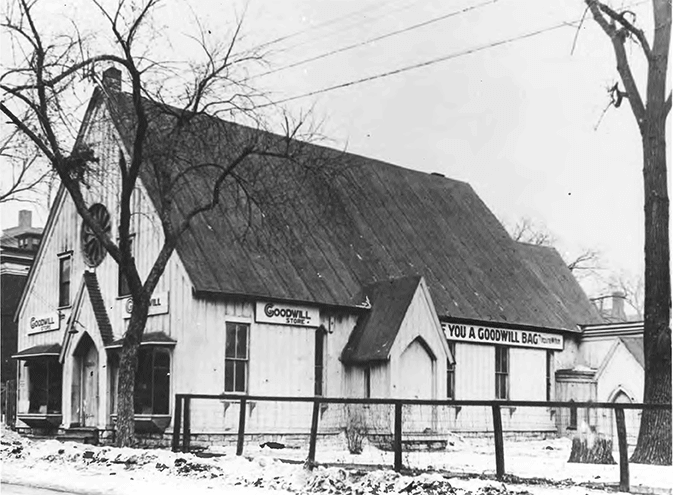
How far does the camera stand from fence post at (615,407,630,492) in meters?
13.7

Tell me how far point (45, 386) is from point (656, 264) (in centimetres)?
1967

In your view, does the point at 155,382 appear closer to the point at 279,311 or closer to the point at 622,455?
the point at 279,311

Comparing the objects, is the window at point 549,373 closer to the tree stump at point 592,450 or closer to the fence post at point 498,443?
the tree stump at point 592,450

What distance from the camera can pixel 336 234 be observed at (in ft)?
A: 105

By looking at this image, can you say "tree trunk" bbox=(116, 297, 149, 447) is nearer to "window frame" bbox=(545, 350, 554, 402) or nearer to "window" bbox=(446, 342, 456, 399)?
"window" bbox=(446, 342, 456, 399)

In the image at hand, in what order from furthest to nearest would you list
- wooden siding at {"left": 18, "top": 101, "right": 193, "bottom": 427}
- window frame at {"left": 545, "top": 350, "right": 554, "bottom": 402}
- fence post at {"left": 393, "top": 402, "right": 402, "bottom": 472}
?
window frame at {"left": 545, "top": 350, "right": 554, "bottom": 402} < wooden siding at {"left": 18, "top": 101, "right": 193, "bottom": 427} < fence post at {"left": 393, "top": 402, "right": 402, "bottom": 472}

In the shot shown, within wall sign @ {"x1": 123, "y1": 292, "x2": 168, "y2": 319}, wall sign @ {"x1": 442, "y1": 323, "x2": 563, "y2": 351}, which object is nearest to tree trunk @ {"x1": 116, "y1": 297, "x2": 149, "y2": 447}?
wall sign @ {"x1": 123, "y1": 292, "x2": 168, "y2": 319}

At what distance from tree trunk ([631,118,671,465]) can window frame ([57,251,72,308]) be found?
1862cm

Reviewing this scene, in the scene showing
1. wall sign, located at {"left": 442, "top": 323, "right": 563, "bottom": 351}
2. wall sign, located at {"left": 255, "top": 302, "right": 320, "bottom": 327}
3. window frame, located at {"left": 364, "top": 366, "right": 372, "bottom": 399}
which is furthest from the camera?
wall sign, located at {"left": 442, "top": 323, "right": 563, "bottom": 351}

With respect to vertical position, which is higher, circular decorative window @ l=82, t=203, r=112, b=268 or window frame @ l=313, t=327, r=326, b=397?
circular decorative window @ l=82, t=203, r=112, b=268

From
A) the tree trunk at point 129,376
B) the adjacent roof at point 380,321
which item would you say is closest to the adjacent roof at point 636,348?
the adjacent roof at point 380,321

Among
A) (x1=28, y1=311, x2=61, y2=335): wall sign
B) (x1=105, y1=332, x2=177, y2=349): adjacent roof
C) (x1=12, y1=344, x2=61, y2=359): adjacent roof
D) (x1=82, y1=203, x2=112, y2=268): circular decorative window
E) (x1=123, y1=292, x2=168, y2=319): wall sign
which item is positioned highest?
(x1=82, y1=203, x2=112, y2=268): circular decorative window

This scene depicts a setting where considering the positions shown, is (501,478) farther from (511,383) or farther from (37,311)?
(37,311)

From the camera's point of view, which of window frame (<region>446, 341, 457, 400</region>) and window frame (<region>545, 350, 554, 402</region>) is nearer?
window frame (<region>446, 341, 457, 400</region>)
